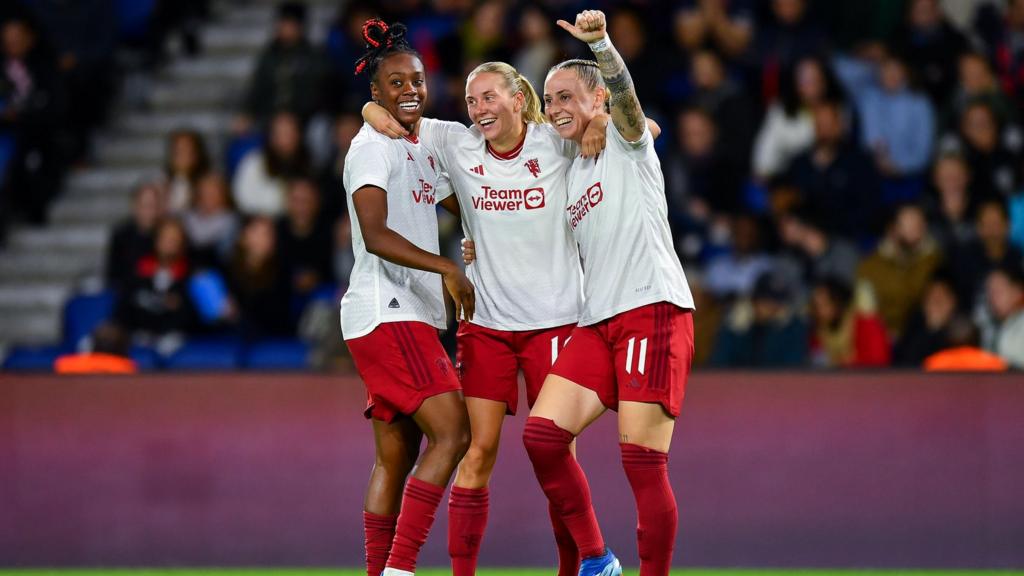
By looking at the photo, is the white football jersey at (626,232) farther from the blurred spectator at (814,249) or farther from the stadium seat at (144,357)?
the stadium seat at (144,357)

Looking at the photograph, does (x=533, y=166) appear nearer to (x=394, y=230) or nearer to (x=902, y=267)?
(x=394, y=230)

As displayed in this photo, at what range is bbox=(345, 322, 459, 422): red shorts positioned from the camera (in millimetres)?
5992

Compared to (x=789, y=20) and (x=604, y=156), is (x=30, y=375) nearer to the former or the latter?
(x=604, y=156)

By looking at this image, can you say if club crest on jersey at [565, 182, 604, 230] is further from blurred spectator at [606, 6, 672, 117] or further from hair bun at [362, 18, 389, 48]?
blurred spectator at [606, 6, 672, 117]

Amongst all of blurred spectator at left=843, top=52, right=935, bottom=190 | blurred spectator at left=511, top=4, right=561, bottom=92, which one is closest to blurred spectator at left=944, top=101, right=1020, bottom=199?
blurred spectator at left=843, top=52, right=935, bottom=190

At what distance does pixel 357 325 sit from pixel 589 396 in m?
0.93

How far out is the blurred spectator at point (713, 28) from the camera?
11.3 metres

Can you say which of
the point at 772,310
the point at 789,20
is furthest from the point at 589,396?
the point at 789,20

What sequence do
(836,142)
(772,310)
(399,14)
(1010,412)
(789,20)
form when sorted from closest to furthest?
(1010,412), (772,310), (836,142), (789,20), (399,14)

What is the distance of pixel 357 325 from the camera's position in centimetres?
607

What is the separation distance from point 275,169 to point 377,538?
551 cm

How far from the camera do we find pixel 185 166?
37.1 ft

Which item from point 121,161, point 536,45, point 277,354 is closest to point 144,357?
point 277,354

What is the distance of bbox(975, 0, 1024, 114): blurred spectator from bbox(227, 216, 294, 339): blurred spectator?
5.11 meters
